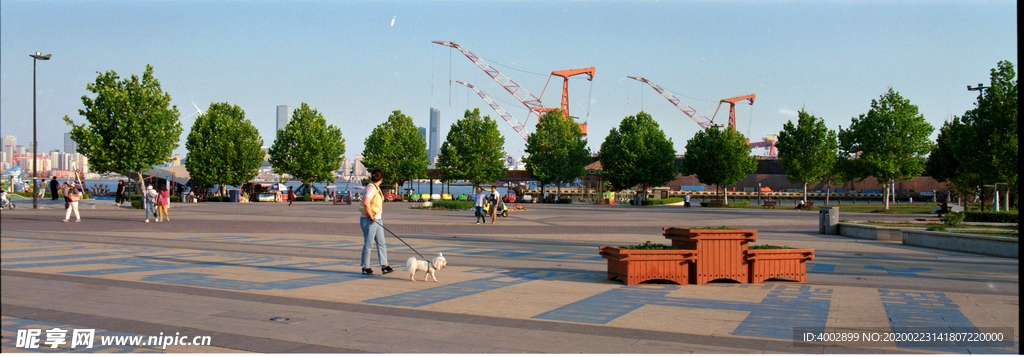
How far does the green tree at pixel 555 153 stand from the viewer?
76000mm

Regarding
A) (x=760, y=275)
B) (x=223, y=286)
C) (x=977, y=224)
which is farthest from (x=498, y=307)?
(x=977, y=224)

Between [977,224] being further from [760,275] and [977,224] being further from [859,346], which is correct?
[859,346]

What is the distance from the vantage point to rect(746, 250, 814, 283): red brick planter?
30.4 feet

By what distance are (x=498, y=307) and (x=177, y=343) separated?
323 cm

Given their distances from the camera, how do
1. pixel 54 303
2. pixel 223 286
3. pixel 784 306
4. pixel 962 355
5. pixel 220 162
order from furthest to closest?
pixel 220 162
pixel 223 286
pixel 784 306
pixel 54 303
pixel 962 355

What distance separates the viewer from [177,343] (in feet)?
16.7

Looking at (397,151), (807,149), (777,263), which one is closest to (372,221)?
(777,263)

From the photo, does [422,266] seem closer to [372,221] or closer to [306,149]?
[372,221]

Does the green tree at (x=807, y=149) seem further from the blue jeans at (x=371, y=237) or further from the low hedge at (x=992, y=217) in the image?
the blue jeans at (x=371, y=237)

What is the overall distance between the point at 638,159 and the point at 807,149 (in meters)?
17.0

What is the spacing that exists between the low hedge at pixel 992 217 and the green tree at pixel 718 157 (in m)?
40.7

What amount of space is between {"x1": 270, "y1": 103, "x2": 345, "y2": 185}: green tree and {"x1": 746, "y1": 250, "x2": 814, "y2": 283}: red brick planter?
60362mm

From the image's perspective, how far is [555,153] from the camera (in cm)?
7619

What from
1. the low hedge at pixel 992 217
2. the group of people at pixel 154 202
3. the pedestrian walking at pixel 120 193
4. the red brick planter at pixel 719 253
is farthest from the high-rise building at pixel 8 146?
the pedestrian walking at pixel 120 193
